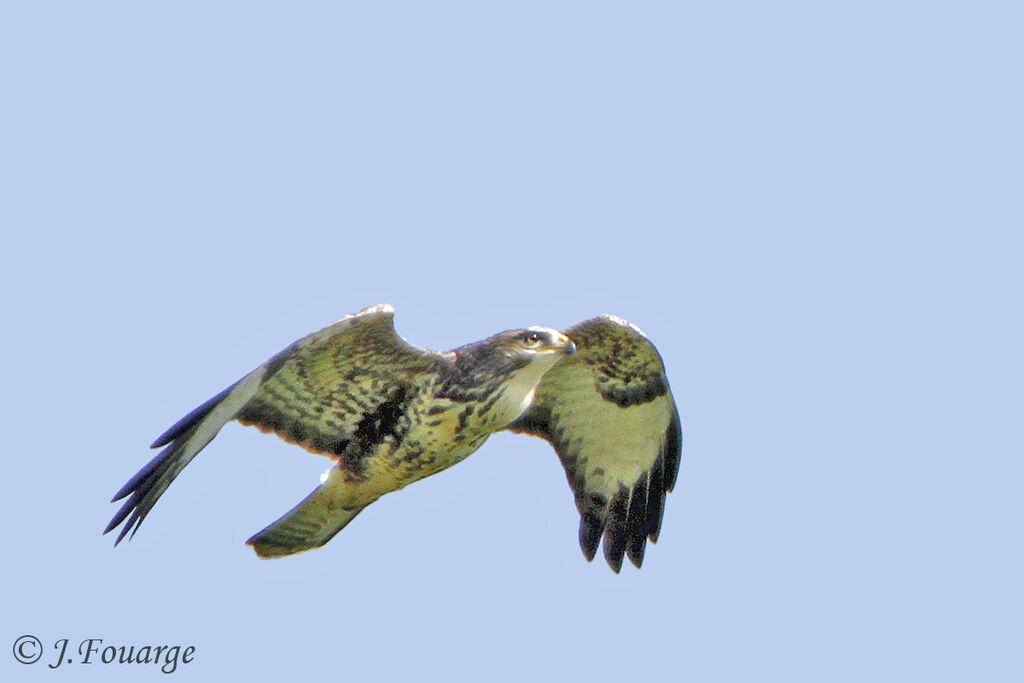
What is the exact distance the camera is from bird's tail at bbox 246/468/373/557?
37.2ft

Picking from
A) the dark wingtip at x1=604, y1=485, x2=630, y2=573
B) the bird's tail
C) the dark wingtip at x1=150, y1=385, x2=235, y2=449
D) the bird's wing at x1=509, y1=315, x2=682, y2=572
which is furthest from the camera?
the dark wingtip at x1=604, y1=485, x2=630, y2=573

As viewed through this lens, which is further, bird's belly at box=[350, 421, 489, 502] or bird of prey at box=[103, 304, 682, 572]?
bird's belly at box=[350, 421, 489, 502]

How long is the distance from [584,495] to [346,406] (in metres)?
2.19

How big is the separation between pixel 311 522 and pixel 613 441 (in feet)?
7.62

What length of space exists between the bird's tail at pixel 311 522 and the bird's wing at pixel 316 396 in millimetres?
224

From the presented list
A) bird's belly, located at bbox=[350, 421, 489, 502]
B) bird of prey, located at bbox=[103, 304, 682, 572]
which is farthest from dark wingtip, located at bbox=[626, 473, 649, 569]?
bird's belly, located at bbox=[350, 421, 489, 502]

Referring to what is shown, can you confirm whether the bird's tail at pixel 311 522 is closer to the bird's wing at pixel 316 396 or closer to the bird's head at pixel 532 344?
the bird's wing at pixel 316 396

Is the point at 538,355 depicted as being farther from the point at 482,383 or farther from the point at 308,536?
the point at 308,536

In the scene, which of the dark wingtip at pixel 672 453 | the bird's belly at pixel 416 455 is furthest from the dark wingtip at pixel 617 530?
the bird's belly at pixel 416 455

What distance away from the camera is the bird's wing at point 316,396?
10.3 metres

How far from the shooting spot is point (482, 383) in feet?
35.3

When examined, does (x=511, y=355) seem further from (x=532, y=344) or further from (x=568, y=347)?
(x=568, y=347)

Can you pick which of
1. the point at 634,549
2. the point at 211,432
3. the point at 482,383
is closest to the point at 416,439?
the point at 482,383

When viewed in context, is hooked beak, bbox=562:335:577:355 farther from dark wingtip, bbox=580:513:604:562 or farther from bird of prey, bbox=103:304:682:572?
dark wingtip, bbox=580:513:604:562
